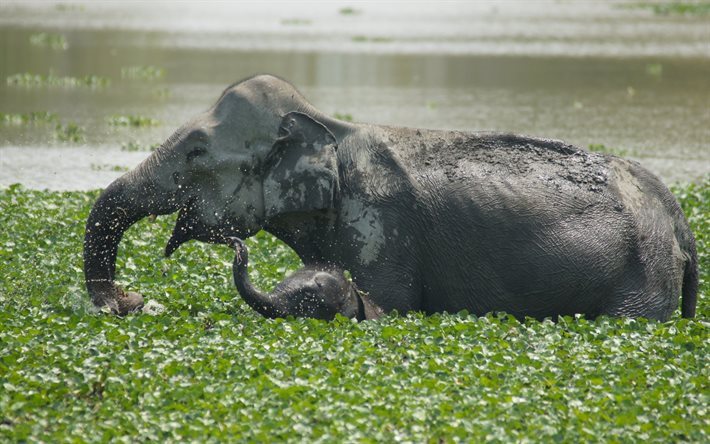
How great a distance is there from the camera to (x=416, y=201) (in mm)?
8719

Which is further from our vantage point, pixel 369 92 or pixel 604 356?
pixel 369 92

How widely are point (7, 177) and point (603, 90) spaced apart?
1629cm

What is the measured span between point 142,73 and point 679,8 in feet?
116

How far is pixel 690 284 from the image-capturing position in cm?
933

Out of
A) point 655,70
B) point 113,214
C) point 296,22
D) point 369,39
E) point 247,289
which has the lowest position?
point 296,22

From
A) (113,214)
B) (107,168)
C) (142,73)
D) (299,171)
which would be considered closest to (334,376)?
(299,171)

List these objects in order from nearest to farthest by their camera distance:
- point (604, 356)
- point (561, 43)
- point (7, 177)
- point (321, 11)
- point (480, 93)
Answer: point (604, 356), point (7, 177), point (480, 93), point (561, 43), point (321, 11)

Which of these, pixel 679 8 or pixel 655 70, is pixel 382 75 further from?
pixel 679 8

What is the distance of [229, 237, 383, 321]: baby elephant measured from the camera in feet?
28.1

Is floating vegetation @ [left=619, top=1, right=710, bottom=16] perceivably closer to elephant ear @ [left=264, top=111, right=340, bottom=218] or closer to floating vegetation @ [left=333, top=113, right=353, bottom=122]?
floating vegetation @ [left=333, top=113, right=353, bottom=122]

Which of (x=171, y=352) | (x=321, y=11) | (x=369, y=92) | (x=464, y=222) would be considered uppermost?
(x=464, y=222)

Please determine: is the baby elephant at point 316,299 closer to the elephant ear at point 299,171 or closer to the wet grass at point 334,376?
the wet grass at point 334,376

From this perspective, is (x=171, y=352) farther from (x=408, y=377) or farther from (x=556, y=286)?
(x=556, y=286)

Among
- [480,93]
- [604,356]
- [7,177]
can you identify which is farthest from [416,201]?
[480,93]
